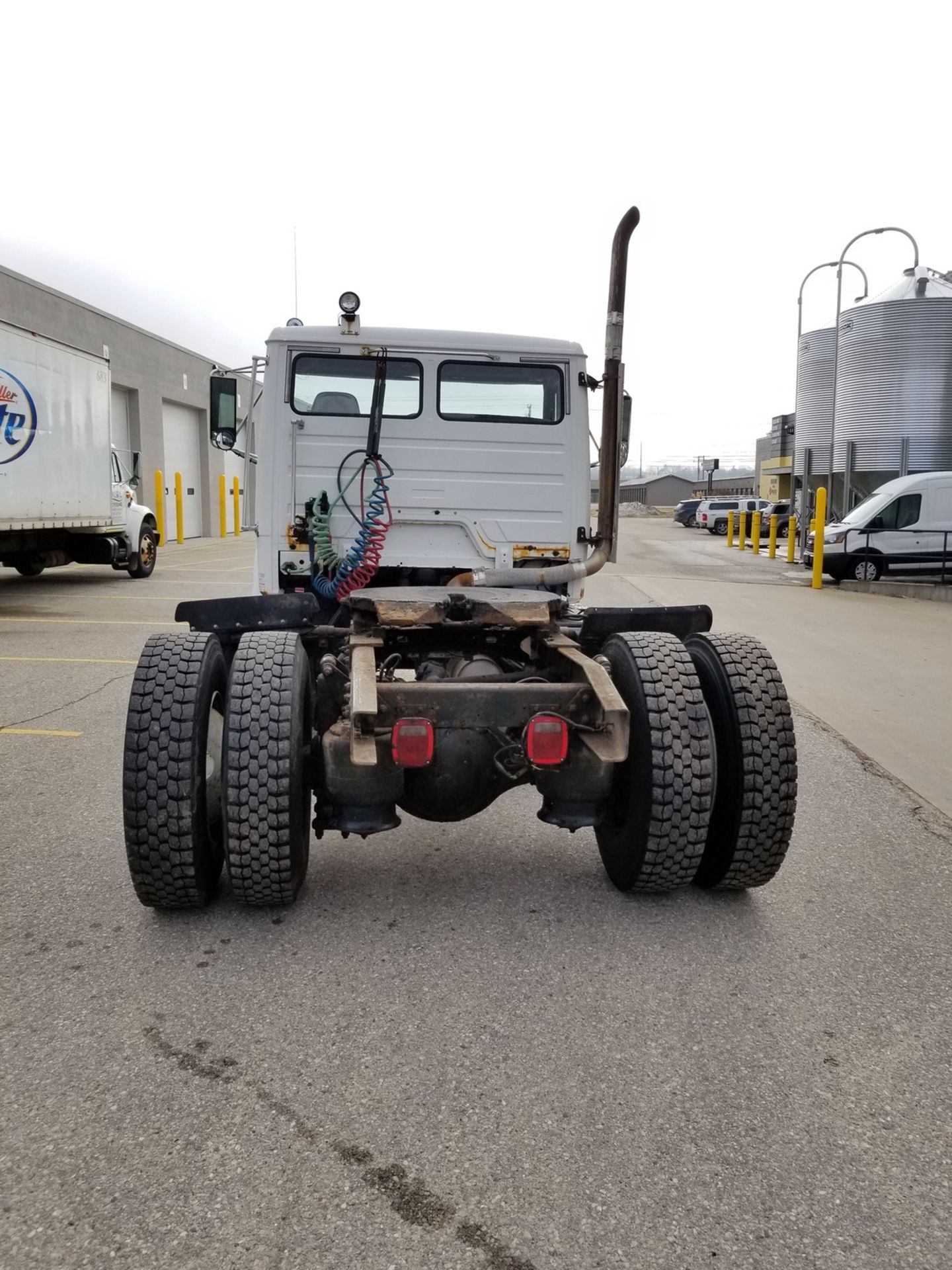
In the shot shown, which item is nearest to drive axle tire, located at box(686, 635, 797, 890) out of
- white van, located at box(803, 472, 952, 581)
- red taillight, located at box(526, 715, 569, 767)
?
red taillight, located at box(526, 715, 569, 767)

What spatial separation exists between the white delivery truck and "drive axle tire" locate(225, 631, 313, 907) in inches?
423

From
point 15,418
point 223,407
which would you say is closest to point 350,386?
point 223,407

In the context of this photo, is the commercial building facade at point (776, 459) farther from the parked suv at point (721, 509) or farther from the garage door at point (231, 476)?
the garage door at point (231, 476)

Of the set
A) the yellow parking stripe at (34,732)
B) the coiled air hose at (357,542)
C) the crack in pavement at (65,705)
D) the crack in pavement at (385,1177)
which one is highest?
the coiled air hose at (357,542)

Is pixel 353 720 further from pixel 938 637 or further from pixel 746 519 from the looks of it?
pixel 746 519

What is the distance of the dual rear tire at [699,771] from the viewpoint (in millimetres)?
3439

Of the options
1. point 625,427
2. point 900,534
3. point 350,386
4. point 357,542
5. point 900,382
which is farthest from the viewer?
point 900,382

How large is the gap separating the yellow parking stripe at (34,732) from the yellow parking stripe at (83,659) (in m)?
2.45

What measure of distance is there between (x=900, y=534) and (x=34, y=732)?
1579 centimetres

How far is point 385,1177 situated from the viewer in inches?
88.0

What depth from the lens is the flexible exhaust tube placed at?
5.01 m

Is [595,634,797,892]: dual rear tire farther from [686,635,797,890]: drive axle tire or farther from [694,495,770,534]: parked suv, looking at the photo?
[694,495,770,534]: parked suv

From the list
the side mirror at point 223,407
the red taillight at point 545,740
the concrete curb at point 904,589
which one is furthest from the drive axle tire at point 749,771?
the concrete curb at point 904,589

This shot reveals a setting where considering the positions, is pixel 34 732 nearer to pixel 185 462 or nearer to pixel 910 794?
pixel 910 794
